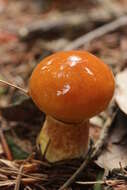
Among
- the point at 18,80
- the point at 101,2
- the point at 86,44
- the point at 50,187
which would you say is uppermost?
the point at 101,2

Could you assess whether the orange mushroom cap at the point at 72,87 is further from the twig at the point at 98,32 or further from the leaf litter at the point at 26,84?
the twig at the point at 98,32

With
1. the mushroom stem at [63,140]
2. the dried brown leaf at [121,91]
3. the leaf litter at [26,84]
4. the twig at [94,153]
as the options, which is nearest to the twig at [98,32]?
the leaf litter at [26,84]

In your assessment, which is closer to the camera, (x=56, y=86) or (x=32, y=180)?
(x=56, y=86)

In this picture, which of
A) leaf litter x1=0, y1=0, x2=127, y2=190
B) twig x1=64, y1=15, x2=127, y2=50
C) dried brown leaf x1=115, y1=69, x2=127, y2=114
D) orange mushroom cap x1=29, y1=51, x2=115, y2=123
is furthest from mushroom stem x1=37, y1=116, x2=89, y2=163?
twig x1=64, y1=15, x2=127, y2=50

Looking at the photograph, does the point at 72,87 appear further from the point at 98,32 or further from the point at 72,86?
the point at 98,32

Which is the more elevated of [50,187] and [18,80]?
[18,80]

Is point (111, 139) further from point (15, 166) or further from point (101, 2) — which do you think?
point (101, 2)

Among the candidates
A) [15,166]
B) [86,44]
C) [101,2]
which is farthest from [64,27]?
[15,166]
